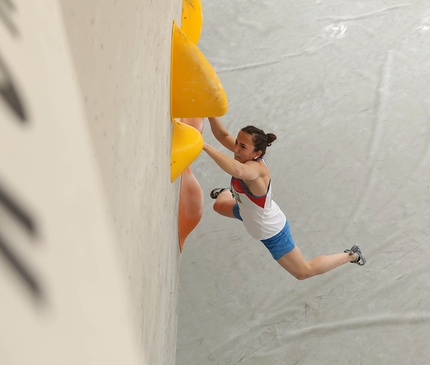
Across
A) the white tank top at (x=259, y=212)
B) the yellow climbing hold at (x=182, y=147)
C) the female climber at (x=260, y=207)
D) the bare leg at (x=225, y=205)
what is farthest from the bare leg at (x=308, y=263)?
the yellow climbing hold at (x=182, y=147)

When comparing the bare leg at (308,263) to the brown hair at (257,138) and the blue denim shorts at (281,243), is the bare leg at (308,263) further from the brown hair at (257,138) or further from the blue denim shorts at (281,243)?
the brown hair at (257,138)

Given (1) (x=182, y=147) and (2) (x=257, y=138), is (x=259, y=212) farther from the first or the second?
(1) (x=182, y=147)

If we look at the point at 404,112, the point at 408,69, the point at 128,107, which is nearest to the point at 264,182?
the point at 128,107

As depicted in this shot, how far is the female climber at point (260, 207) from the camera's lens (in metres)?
1.78

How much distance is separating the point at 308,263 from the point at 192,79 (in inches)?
48.9

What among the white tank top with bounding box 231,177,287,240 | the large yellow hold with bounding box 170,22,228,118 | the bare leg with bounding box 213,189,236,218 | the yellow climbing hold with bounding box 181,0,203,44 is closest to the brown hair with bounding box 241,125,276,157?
the white tank top with bounding box 231,177,287,240

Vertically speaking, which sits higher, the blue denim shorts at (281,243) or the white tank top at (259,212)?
the white tank top at (259,212)

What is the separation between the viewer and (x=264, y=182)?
1.84 metres

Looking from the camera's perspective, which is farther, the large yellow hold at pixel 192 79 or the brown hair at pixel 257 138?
the brown hair at pixel 257 138

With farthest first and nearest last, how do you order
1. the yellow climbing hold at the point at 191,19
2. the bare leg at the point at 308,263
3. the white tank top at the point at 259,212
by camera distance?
the bare leg at the point at 308,263, the white tank top at the point at 259,212, the yellow climbing hold at the point at 191,19

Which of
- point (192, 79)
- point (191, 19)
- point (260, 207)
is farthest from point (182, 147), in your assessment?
point (260, 207)

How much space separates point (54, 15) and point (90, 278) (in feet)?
0.57

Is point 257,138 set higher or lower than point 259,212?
higher

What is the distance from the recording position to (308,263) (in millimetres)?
2062
